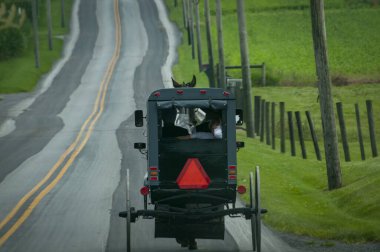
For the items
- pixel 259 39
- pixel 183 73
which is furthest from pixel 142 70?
pixel 259 39

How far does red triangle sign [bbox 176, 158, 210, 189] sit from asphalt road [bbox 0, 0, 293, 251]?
5.07 ft

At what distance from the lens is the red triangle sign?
16.7 m

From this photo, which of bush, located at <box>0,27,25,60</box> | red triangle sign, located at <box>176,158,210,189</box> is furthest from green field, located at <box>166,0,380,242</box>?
bush, located at <box>0,27,25,60</box>

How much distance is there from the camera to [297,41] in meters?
85.5

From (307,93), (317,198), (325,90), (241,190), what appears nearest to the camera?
(241,190)

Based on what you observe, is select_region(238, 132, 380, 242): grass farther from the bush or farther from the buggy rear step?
the bush

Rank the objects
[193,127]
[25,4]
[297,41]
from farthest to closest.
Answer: [25,4], [297,41], [193,127]

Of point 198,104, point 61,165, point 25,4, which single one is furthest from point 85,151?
point 25,4

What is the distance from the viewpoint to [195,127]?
17.7m

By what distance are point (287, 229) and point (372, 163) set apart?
9.51 meters

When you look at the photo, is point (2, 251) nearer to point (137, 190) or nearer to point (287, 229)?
point (287, 229)

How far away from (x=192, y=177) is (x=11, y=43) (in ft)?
201

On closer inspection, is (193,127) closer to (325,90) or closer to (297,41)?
(325,90)

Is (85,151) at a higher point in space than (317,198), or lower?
higher
